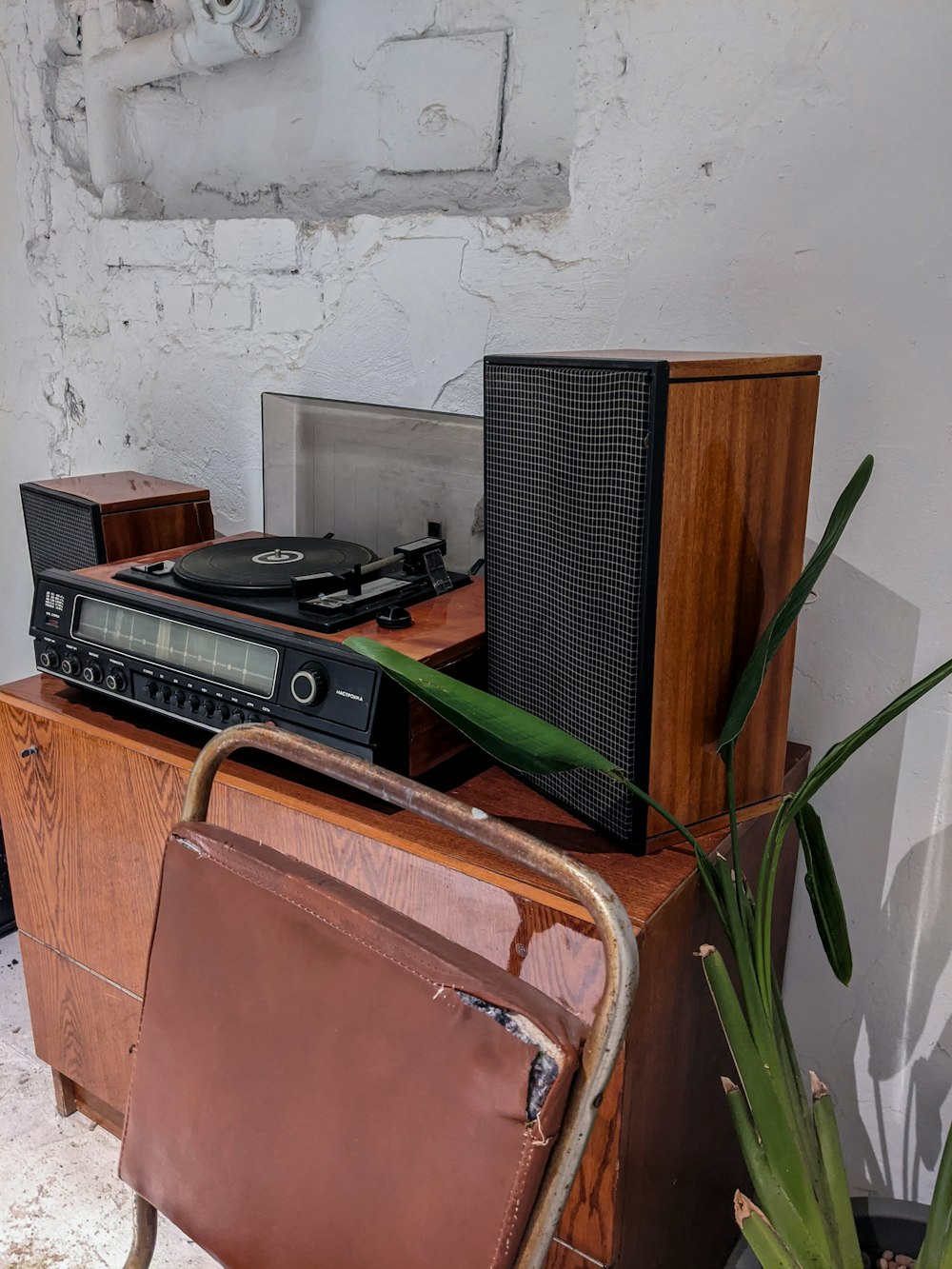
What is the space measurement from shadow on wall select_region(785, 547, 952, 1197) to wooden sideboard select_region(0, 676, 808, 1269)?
85 millimetres

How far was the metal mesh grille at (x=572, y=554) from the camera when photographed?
0.96m

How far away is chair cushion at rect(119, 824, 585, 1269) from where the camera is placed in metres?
0.66

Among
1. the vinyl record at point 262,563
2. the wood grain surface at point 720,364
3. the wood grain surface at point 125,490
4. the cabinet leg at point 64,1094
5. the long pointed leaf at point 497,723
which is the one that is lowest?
the cabinet leg at point 64,1094

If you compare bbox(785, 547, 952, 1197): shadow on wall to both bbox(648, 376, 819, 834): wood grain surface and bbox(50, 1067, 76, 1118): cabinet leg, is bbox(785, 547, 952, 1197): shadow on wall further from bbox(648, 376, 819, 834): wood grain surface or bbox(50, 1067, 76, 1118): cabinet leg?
bbox(50, 1067, 76, 1118): cabinet leg

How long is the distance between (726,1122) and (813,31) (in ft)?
4.52

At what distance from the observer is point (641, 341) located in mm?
1427

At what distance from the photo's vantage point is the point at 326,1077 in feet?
2.44

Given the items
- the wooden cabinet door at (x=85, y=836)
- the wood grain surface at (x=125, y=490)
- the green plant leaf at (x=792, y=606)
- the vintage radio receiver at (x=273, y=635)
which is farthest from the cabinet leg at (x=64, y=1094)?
the green plant leaf at (x=792, y=606)

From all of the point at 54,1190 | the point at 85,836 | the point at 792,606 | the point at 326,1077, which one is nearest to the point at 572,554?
the point at 792,606

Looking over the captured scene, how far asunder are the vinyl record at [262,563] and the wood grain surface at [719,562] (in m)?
0.53

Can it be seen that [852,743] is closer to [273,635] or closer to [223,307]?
[273,635]

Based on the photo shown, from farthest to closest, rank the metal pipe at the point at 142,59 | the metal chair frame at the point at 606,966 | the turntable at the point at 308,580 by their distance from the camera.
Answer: the metal pipe at the point at 142,59
the turntable at the point at 308,580
the metal chair frame at the point at 606,966

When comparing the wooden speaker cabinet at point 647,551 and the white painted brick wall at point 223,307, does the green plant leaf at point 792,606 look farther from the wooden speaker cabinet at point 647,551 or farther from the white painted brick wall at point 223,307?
the white painted brick wall at point 223,307

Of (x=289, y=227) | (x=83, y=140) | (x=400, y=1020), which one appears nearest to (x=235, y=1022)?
(x=400, y=1020)
